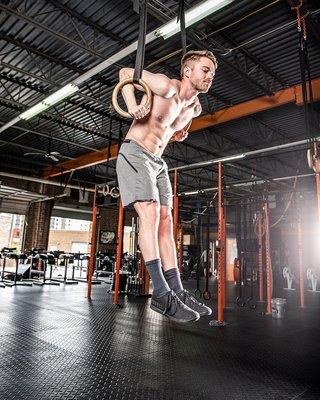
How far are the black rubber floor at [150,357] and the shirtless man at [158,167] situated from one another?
1055mm

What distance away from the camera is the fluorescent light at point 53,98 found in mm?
5439

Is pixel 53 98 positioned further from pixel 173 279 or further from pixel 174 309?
pixel 174 309

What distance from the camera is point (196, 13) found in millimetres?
3547

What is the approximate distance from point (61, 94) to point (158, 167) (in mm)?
4940

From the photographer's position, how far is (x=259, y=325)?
4473 mm

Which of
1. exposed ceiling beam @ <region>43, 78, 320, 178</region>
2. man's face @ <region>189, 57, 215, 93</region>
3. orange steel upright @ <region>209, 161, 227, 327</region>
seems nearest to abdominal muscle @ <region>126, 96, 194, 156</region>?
Answer: man's face @ <region>189, 57, 215, 93</region>

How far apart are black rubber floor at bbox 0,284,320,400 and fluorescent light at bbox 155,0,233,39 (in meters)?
3.53

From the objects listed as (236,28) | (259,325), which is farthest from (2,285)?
(236,28)

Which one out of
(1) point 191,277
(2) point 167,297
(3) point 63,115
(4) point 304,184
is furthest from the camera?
(1) point 191,277

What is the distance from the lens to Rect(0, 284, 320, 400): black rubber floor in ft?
6.68

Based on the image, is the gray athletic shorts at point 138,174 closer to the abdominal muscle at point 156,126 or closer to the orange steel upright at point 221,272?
the abdominal muscle at point 156,126

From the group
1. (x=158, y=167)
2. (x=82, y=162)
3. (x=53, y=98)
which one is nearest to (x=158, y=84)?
(x=158, y=167)

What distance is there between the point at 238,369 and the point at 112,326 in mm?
1911

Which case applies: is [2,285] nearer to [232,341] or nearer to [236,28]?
[232,341]
